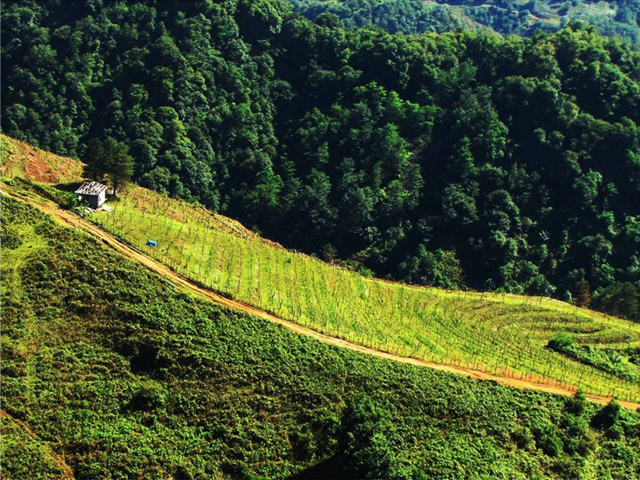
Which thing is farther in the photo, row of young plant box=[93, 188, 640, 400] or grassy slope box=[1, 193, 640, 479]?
row of young plant box=[93, 188, 640, 400]

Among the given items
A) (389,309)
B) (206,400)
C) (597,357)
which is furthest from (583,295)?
(206,400)

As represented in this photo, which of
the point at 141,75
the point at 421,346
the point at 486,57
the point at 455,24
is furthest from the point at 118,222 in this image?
the point at 455,24

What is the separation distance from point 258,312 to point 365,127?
58.1 m

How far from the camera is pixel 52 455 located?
31250 mm

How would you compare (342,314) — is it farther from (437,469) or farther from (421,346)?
(437,469)

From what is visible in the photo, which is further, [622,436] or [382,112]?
[382,112]

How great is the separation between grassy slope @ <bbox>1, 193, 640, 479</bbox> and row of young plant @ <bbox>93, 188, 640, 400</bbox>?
4.78 metres

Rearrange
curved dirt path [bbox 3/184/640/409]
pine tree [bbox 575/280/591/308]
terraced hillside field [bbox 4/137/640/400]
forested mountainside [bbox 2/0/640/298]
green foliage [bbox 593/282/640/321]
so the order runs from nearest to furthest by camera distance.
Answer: curved dirt path [bbox 3/184/640/409] < terraced hillside field [bbox 4/137/640/400] < green foliage [bbox 593/282/640/321] < pine tree [bbox 575/280/591/308] < forested mountainside [bbox 2/0/640/298]

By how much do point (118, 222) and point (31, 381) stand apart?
18301mm

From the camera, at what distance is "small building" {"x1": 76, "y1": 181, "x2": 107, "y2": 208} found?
167 feet

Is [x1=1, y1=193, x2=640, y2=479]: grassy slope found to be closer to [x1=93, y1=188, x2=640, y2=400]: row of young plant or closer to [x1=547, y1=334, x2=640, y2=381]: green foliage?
[x1=93, y1=188, x2=640, y2=400]: row of young plant

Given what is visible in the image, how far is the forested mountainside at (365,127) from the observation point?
84750mm

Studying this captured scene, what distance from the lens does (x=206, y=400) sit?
36.0m

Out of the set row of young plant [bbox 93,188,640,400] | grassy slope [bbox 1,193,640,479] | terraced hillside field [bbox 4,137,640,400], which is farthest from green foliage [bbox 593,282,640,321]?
grassy slope [bbox 1,193,640,479]
